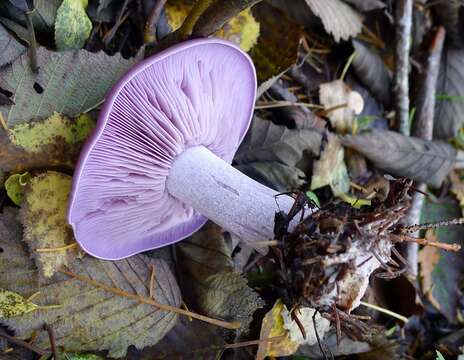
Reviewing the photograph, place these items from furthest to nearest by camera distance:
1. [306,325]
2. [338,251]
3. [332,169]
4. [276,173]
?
[332,169]
[276,173]
[306,325]
[338,251]

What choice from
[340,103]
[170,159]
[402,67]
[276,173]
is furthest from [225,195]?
[402,67]

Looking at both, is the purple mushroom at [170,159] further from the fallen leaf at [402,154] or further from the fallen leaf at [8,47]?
the fallen leaf at [402,154]

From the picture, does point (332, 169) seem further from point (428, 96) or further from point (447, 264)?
point (447, 264)

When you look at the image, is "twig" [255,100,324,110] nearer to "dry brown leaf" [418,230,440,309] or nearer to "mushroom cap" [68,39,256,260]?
"mushroom cap" [68,39,256,260]

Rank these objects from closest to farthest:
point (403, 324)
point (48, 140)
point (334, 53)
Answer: point (48, 140), point (403, 324), point (334, 53)

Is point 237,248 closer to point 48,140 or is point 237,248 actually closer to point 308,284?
point 308,284

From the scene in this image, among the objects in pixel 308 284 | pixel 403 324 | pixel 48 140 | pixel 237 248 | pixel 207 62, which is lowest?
pixel 403 324

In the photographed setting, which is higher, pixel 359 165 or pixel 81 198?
pixel 81 198

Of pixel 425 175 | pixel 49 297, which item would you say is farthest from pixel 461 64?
pixel 49 297
